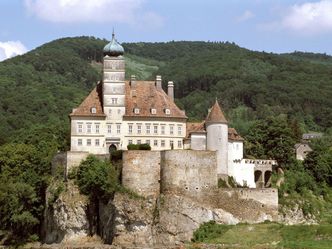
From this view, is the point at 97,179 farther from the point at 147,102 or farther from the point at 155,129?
the point at 147,102

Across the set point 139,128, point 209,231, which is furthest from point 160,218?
point 139,128

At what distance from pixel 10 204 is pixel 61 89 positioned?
105 m

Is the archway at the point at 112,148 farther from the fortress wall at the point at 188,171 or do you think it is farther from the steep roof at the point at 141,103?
the fortress wall at the point at 188,171

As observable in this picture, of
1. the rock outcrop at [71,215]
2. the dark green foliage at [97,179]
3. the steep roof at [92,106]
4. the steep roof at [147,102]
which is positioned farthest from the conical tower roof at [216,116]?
the rock outcrop at [71,215]

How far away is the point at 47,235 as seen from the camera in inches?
3002

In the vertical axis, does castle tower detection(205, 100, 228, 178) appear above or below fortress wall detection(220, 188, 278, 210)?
above

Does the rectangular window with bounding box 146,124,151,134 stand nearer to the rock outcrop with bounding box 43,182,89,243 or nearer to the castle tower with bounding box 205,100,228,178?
the castle tower with bounding box 205,100,228,178

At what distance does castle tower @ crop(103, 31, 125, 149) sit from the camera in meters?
77.6

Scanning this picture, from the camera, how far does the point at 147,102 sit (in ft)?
260

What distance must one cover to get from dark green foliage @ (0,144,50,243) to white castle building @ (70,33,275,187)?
5.89m

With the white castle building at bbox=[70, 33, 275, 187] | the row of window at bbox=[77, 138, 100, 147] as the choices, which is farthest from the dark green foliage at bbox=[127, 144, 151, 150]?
the row of window at bbox=[77, 138, 100, 147]

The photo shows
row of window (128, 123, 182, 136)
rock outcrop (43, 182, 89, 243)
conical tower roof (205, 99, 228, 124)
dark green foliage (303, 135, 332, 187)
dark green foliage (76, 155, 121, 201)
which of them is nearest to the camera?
dark green foliage (76, 155, 121, 201)

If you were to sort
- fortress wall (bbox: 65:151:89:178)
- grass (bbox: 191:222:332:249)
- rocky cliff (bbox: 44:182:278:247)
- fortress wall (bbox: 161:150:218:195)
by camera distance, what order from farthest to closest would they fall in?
1. fortress wall (bbox: 65:151:89:178)
2. fortress wall (bbox: 161:150:218:195)
3. rocky cliff (bbox: 44:182:278:247)
4. grass (bbox: 191:222:332:249)

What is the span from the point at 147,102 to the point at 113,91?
3653 millimetres
